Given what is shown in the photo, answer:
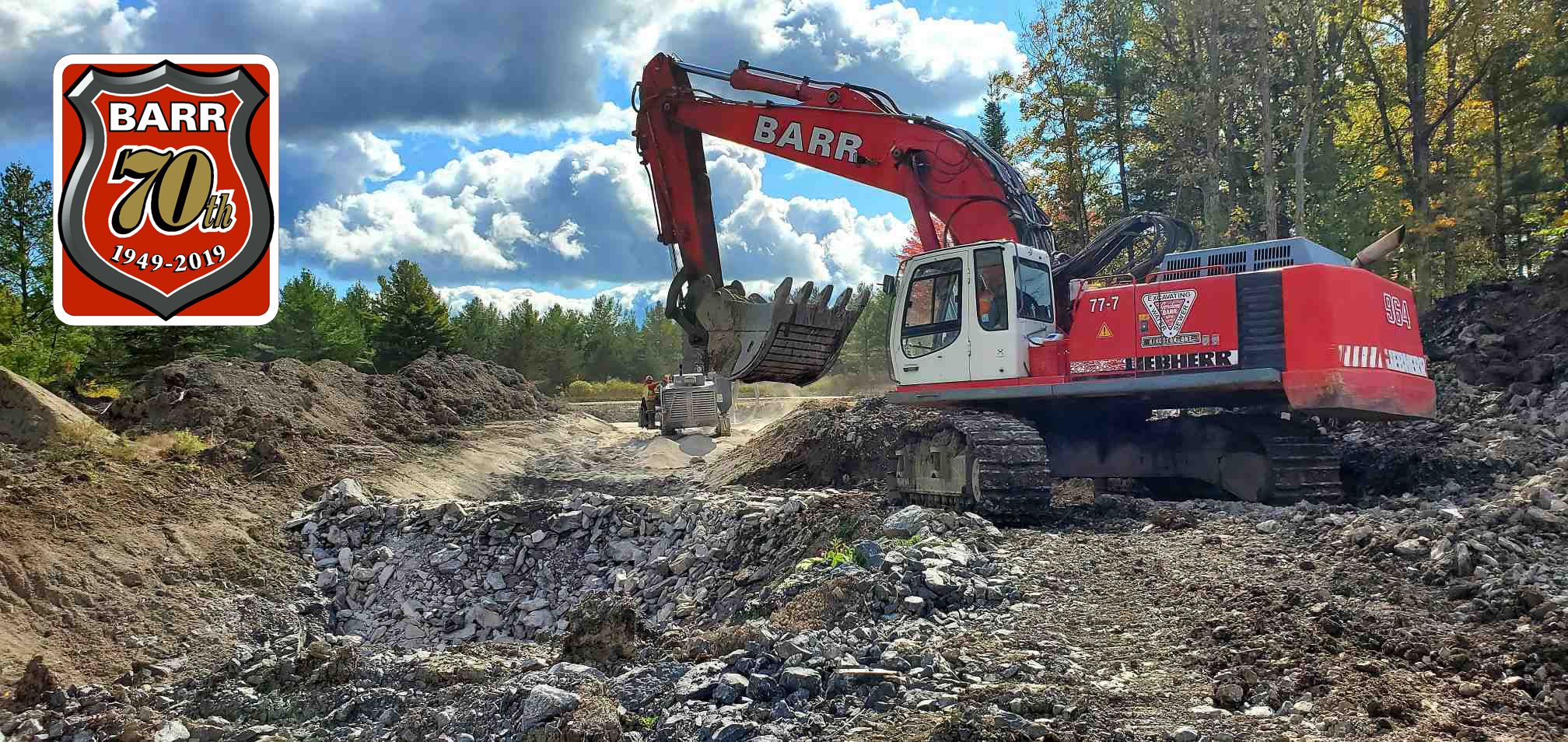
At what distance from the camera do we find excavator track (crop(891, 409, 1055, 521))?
8.17m

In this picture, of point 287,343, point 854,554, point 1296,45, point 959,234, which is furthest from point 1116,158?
point 287,343

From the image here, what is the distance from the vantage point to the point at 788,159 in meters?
13.0

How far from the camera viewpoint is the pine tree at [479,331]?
47594 mm

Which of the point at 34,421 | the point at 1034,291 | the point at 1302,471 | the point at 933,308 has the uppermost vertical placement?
the point at 1034,291

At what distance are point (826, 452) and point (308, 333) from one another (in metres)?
32.0

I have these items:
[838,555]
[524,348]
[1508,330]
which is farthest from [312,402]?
[524,348]

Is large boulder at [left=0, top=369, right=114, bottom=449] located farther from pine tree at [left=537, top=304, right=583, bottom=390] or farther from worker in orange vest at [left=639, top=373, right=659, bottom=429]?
pine tree at [left=537, top=304, right=583, bottom=390]

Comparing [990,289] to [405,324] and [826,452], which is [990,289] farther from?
[405,324]

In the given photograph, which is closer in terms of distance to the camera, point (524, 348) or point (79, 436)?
point (79, 436)

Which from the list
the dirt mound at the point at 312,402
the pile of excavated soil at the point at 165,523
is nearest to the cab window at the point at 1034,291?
the pile of excavated soil at the point at 165,523

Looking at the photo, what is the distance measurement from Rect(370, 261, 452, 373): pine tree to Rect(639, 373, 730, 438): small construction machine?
19464mm

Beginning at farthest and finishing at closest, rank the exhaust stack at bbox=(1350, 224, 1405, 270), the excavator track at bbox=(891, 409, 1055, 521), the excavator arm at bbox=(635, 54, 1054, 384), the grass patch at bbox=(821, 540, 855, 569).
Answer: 1. the excavator arm at bbox=(635, 54, 1054, 384)
2. the exhaust stack at bbox=(1350, 224, 1405, 270)
3. the excavator track at bbox=(891, 409, 1055, 521)
4. the grass patch at bbox=(821, 540, 855, 569)

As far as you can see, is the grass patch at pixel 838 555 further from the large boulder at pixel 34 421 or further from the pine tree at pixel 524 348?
the pine tree at pixel 524 348

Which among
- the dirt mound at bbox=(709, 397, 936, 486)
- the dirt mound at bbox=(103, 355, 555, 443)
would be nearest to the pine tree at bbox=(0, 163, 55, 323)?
the dirt mound at bbox=(103, 355, 555, 443)
